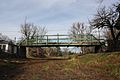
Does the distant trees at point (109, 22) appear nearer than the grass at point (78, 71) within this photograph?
No

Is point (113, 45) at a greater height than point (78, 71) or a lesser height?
greater

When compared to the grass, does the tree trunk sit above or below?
above

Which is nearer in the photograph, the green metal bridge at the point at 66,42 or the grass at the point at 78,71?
the grass at the point at 78,71

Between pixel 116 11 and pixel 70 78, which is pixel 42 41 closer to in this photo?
pixel 116 11

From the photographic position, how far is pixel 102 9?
42438 mm

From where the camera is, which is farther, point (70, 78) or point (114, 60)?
point (114, 60)

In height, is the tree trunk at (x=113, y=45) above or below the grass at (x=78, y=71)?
above

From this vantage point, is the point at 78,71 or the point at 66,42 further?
the point at 66,42

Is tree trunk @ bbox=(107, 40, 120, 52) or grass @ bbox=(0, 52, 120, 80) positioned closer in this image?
grass @ bbox=(0, 52, 120, 80)

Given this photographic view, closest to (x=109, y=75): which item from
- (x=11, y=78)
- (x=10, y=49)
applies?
(x=11, y=78)

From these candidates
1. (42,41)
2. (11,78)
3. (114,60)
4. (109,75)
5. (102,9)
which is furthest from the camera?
(42,41)

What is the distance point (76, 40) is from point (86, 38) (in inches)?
71.4

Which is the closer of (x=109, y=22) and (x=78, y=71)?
(x=78, y=71)

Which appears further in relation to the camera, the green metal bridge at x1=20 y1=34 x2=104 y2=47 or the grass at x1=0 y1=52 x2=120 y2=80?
the green metal bridge at x1=20 y1=34 x2=104 y2=47
